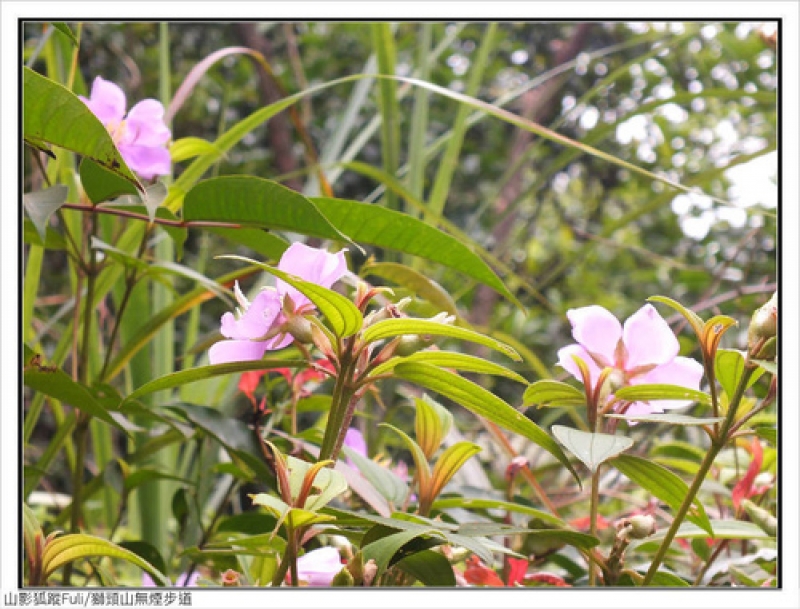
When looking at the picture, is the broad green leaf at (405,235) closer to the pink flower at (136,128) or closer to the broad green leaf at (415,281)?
the broad green leaf at (415,281)

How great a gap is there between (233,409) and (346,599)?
0.39 metres

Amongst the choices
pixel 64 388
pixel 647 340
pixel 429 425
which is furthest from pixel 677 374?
pixel 64 388

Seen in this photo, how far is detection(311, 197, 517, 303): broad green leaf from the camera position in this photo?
1.54ft

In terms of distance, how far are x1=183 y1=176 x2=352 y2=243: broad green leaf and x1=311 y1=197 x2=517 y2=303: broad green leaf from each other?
0.04m

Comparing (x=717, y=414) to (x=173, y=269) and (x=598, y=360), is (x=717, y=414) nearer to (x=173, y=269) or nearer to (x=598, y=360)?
(x=598, y=360)

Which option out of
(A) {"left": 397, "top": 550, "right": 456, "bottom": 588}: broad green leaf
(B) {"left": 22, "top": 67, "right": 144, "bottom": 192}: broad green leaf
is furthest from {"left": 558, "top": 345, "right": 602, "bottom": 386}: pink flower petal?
(B) {"left": 22, "top": 67, "right": 144, "bottom": 192}: broad green leaf

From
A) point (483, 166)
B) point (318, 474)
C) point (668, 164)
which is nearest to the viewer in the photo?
point (318, 474)

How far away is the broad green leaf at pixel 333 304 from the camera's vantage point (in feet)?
1.00

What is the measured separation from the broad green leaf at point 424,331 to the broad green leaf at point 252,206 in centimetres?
10

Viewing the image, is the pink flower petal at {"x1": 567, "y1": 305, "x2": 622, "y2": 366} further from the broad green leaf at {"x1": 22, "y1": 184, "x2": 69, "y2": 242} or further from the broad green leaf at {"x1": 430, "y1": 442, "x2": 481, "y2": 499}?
the broad green leaf at {"x1": 22, "y1": 184, "x2": 69, "y2": 242}

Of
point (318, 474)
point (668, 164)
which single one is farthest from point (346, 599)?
point (668, 164)

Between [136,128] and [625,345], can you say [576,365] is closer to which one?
[625,345]

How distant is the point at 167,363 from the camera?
0.84 metres

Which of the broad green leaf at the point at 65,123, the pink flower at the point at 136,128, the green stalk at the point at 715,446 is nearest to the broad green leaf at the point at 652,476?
the green stalk at the point at 715,446
